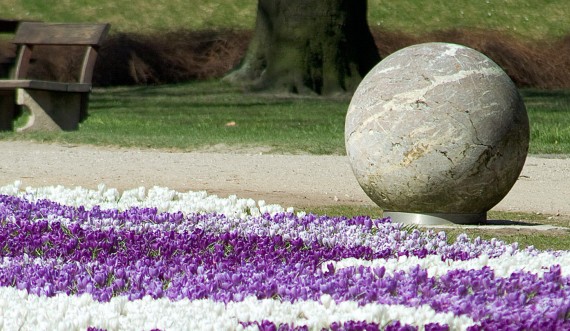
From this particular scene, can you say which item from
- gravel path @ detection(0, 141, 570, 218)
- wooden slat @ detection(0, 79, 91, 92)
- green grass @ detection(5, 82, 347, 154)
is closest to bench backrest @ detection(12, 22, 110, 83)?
wooden slat @ detection(0, 79, 91, 92)

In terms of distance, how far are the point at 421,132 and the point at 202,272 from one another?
3011 millimetres

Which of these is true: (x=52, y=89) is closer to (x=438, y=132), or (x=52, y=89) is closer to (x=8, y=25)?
(x=8, y=25)

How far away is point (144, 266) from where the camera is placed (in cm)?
582

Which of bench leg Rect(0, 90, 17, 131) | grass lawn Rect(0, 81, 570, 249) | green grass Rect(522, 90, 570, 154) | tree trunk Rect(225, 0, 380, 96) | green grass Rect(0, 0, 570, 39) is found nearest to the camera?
grass lawn Rect(0, 81, 570, 249)

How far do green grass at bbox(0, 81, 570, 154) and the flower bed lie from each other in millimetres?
5732

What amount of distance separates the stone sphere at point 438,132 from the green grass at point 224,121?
16.8 feet

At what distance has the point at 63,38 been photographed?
1636cm

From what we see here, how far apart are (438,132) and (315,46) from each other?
1373 centimetres

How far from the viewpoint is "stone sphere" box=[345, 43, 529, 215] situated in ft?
27.0

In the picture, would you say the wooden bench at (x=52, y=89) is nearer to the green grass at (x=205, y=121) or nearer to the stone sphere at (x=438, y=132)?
the green grass at (x=205, y=121)

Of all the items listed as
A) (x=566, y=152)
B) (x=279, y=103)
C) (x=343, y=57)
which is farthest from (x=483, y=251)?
(x=343, y=57)

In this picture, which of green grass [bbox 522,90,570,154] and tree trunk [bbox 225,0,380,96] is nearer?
green grass [bbox 522,90,570,154]

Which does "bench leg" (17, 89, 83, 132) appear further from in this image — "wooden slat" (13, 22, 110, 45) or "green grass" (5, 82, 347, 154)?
"wooden slat" (13, 22, 110, 45)

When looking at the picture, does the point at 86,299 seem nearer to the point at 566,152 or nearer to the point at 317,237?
the point at 317,237
